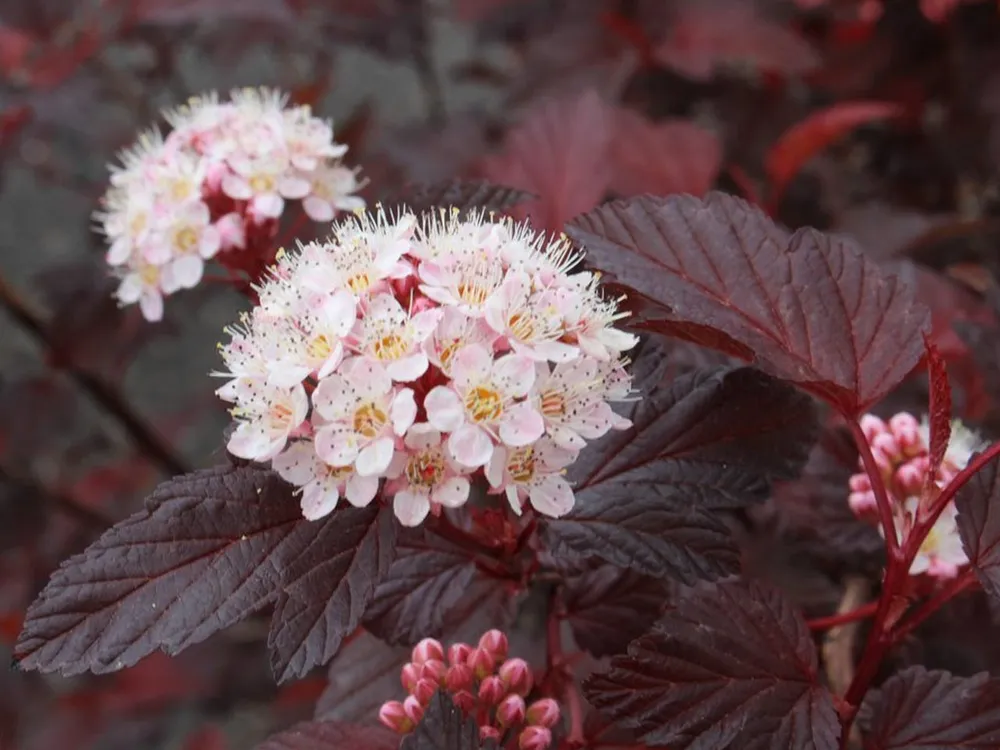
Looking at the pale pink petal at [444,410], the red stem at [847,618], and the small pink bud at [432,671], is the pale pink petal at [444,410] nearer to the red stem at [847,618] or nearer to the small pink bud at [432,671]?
the small pink bud at [432,671]

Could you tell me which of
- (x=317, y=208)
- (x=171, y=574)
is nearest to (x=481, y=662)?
(x=171, y=574)

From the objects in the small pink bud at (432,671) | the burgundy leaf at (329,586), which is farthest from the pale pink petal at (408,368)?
the small pink bud at (432,671)

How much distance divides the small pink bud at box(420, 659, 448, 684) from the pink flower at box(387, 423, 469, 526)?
133 mm

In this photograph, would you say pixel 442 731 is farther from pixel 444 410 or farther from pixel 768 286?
pixel 768 286

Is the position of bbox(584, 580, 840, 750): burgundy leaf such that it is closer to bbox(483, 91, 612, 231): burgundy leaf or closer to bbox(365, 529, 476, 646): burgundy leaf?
bbox(365, 529, 476, 646): burgundy leaf

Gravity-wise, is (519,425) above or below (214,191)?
below

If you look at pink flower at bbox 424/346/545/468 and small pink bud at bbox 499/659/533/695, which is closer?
pink flower at bbox 424/346/545/468

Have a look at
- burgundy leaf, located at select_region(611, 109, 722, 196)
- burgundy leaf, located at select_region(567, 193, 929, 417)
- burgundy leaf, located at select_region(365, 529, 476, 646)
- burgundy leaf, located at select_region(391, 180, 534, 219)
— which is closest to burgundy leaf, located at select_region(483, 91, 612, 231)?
burgundy leaf, located at select_region(611, 109, 722, 196)

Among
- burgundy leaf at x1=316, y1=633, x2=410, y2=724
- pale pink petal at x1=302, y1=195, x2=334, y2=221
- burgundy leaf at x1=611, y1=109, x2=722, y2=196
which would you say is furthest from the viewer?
burgundy leaf at x1=611, y1=109, x2=722, y2=196

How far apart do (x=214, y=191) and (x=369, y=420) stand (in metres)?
0.40

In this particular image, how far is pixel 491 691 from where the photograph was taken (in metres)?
0.67

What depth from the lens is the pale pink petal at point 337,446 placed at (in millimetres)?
588

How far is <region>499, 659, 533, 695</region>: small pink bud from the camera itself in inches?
26.8

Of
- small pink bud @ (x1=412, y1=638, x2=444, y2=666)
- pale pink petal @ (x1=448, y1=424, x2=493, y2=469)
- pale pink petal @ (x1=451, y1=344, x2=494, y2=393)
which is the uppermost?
pale pink petal @ (x1=451, y1=344, x2=494, y2=393)
